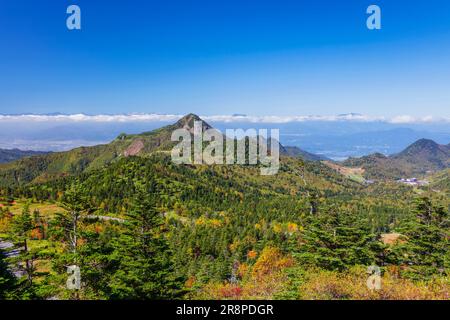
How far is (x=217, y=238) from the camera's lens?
13462 centimetres

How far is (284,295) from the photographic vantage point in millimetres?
21484

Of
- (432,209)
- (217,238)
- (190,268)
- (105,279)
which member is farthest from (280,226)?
(105,279)

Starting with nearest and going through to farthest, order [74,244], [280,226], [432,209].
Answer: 1. [74,244]
2. [432,209]
3. [280,226]
